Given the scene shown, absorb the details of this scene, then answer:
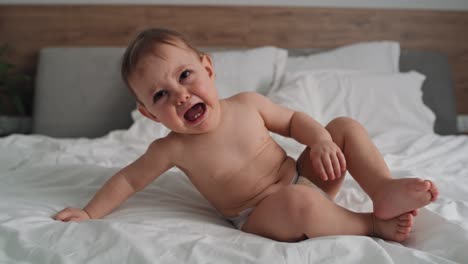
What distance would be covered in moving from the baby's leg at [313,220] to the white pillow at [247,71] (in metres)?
1.10

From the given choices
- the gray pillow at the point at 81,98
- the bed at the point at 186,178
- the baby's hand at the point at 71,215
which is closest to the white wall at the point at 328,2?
the bed at the point at 186,178

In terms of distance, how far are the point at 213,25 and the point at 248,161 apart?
62.1 inches

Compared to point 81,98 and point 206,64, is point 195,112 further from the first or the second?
point 81,98

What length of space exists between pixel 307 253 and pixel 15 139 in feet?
4.76

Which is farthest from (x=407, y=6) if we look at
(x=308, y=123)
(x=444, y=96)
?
(x=308, y=123)

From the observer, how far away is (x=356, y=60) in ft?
6.84

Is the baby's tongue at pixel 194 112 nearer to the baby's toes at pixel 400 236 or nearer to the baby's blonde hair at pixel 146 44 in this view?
the baby's blonde hair at pixel 146 44

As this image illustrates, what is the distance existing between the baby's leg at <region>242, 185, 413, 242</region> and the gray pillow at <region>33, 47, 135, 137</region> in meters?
1.52

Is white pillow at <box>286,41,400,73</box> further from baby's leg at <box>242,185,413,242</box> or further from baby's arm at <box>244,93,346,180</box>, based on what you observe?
baby's leg at <box>242,185,413,242</box>

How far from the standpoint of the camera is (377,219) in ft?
2.75

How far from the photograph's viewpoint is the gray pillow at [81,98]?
2.18 meters

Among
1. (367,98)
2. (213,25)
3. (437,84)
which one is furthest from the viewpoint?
(213,25)

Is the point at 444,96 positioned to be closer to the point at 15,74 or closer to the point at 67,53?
the point at 67,53

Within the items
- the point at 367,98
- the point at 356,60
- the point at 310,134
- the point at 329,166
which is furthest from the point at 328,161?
the point at 356,60
